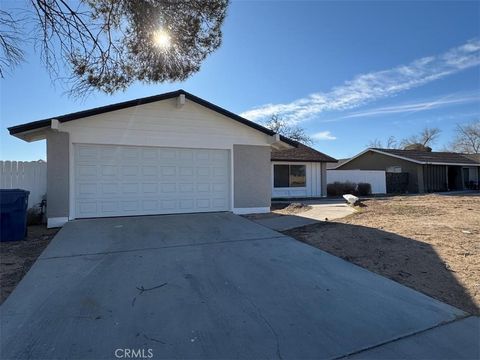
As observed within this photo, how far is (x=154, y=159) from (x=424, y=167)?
26402 mm

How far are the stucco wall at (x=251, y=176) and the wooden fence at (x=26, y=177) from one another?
6453mm

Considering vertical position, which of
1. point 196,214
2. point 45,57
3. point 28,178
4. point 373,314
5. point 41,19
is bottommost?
point 373,314

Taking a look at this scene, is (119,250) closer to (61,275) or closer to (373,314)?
(61,275)

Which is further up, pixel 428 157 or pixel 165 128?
pixel 428 157

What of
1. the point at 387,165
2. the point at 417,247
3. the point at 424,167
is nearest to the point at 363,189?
the point at 387,165

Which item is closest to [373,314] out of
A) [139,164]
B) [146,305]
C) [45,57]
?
[146,305]

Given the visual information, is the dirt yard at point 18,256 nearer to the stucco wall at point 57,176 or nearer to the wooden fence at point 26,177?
the stucco wall at point 57,176

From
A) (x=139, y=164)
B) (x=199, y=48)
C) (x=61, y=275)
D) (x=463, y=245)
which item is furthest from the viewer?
(x=139, y=164)

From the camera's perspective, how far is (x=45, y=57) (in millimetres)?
6887

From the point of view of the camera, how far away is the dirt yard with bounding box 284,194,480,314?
5.11 meters

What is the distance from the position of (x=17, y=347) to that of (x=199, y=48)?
7024mm

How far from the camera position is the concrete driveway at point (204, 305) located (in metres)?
3.27
